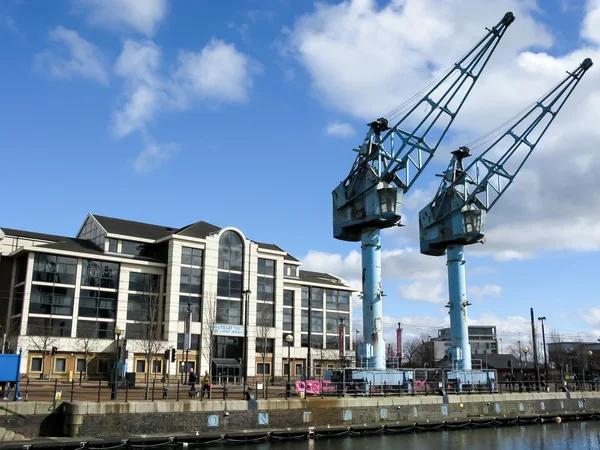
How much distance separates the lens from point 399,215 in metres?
39.9

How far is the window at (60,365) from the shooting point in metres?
61.2

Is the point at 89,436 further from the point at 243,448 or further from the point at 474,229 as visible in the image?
the point at 474,229

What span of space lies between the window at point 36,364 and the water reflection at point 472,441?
40991 mm

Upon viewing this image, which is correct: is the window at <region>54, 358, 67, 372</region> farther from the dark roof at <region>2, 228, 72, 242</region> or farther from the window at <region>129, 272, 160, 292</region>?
the dark roof at <region>2, 228, 72, 242</region>

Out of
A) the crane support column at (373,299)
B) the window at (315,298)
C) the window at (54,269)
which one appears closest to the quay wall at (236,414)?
the crane support column at (373,299)

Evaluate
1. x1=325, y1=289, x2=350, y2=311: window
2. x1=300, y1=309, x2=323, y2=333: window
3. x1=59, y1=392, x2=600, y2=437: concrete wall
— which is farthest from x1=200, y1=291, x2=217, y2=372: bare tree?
x1=59, y1=392, x2=600, y2=437: concrete wall

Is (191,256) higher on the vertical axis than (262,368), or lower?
higher

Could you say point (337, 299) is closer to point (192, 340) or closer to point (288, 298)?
point (288, 298)

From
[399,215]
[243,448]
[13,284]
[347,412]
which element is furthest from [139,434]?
[13,284]

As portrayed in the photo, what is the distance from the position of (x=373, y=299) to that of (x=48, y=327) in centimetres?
3765

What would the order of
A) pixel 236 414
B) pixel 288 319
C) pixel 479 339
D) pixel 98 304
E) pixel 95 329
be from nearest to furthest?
pixel 236 414 < pixel 95 329 < pixel 98 304 < pixel 288 319 < pixel 479 339

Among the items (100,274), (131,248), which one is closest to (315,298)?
(131,248)

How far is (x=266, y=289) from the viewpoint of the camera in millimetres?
74375

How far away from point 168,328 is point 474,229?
35137 millimetres
